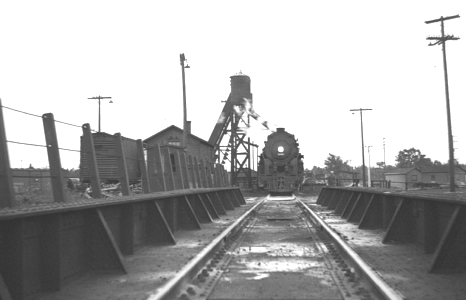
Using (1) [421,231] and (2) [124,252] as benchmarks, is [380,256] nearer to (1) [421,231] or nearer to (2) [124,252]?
(1) [421,231]

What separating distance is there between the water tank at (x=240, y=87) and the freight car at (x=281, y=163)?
64.7 feet

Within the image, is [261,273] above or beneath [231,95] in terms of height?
beneath

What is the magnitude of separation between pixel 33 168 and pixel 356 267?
4.73m

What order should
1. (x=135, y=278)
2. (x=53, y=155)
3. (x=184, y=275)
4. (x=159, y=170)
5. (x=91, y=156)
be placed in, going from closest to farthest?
(x=184, y=275) → (x=135, y=278) → (x=53, y=155) → (x=91, y=156) → (x=159, y=170)

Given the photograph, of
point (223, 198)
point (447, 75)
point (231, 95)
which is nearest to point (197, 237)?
point (223, 198)

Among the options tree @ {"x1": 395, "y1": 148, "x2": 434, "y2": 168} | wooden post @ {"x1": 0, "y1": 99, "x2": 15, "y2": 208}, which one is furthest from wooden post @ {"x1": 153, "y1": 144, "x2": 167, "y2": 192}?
tree @ {"x1": 395, "y1": 148, "x2": 434, "y2": 168}

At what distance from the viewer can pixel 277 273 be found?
7699 millimetres

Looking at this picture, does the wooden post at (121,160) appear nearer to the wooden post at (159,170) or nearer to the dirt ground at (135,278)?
the dirt ground at (135,278)

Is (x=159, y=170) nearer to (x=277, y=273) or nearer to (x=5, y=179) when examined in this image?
(x=277, y=273)

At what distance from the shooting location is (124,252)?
9.08 meters

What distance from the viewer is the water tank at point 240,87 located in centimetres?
6506

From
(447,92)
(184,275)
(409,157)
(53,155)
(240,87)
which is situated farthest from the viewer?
(409,157)

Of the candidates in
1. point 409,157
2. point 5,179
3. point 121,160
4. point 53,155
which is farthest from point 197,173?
point 409,157

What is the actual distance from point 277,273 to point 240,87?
193ft
